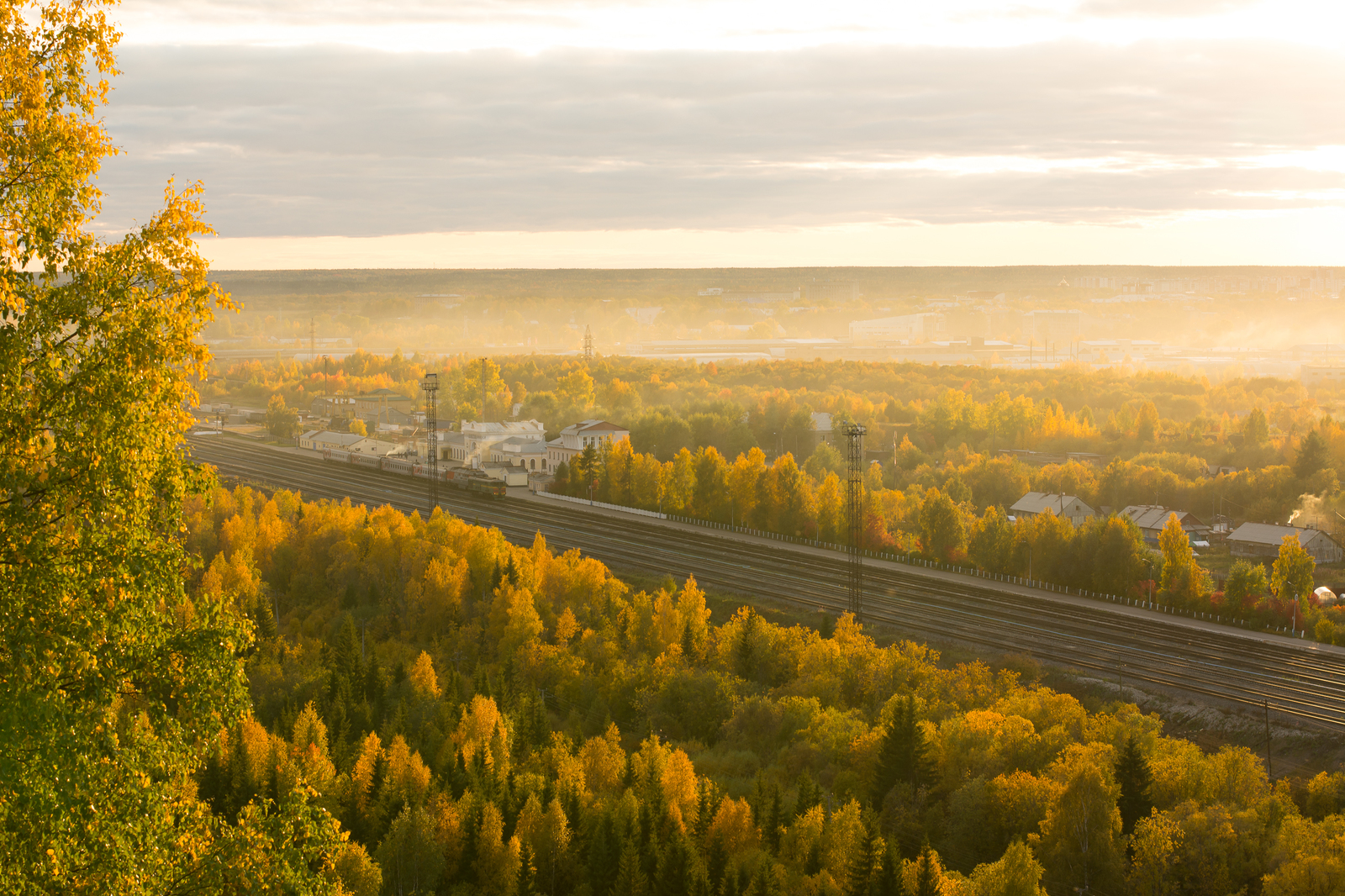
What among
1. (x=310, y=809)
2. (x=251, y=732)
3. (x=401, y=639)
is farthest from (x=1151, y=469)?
(x=310, y=809)

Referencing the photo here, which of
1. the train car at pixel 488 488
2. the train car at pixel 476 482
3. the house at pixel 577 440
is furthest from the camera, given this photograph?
the house at pixel 577 440

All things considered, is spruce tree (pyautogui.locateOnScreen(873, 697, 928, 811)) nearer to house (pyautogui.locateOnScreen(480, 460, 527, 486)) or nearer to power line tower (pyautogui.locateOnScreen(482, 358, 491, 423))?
house (pyautogui.locateOnScreen(480, 460, 527, 486))

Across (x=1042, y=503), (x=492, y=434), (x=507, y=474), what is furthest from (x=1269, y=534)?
(x=492, y=434)

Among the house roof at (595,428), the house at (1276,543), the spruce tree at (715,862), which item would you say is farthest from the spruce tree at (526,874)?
the house roof at (595,428)

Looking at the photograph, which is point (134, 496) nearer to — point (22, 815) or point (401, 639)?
point (22, 815)

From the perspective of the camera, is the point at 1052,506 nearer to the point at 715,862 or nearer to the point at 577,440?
the point at 577,440

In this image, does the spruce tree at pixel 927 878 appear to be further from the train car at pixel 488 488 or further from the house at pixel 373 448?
the house at pixel 373 448

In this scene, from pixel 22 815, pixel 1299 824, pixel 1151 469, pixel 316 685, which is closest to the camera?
pixel 22 815
